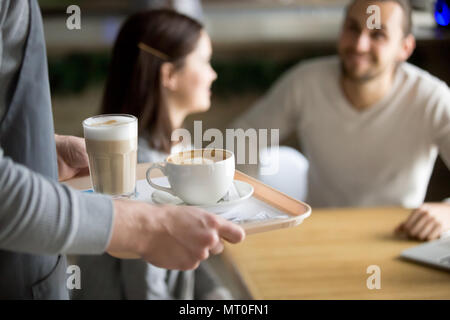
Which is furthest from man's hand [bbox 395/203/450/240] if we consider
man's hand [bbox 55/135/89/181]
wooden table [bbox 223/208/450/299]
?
man's hand [bbox 55/135/89/181]

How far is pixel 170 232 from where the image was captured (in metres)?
0.52

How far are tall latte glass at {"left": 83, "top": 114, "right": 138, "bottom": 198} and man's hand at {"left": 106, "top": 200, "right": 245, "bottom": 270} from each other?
0.12 metres

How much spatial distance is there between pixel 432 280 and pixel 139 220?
58 centimetres

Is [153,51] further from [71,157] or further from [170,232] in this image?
[170,232]

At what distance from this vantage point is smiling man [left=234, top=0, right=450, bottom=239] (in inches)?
60.9

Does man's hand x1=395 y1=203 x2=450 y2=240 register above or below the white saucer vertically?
below

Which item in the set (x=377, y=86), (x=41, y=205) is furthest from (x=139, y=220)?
(x=377, y=86)

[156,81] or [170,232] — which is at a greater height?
[156,81]

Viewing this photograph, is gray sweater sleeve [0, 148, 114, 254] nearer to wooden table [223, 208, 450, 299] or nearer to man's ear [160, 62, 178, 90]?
wooden table [223, 208, 450, 299]

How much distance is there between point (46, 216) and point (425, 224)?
32.3 inches

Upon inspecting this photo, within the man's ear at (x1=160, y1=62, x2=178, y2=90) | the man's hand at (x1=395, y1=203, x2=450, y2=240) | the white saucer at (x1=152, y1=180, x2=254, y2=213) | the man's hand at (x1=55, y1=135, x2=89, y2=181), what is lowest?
the man's hand at (x1=395, y1=203, x2=450, y2=240)

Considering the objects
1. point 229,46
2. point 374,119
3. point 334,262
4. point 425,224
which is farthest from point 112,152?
point 229,46

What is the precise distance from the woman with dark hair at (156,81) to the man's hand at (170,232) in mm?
540

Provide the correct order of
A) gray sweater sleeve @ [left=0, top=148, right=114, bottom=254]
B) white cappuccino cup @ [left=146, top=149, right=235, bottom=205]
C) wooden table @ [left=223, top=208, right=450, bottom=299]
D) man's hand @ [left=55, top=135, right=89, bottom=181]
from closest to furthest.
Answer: gray sweater sleeve @ [left=0, top=148, right=114, bottom=254]
white cappuccino cup @ [left=146, top=149, right=235, bottom=205]
man's hand @ [left=55, top=135, right=89, bottom=181]
wooden table @ [left=223, top=208, right=450, bottom=299]
